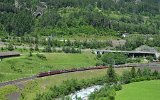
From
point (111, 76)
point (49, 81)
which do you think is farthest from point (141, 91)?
point (49, 81)

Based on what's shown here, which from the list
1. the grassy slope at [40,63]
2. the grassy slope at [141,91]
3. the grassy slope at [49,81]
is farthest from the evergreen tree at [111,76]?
the grassy slope at [40,63]

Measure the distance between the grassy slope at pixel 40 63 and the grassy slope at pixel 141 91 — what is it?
26547mm

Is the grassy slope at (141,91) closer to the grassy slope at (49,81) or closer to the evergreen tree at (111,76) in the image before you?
the evergreen tree at (111,76)

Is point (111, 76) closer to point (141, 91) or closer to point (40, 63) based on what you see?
point (141, 91)

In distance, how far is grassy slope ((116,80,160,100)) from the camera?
347ft

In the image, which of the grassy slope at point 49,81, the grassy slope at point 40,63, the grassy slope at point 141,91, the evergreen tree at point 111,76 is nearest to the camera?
the grassy slope at point 141,91

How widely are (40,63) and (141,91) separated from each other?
39.3 m

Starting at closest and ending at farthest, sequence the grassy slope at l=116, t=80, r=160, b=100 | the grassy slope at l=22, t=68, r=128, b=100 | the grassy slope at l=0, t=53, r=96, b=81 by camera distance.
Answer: the grassy slope at l=116, t=80, r=160, b=100
the grassy slope at l=22, t=68, r=128, b=100
the grassy slope at l=0, t=53, r=96, b=81

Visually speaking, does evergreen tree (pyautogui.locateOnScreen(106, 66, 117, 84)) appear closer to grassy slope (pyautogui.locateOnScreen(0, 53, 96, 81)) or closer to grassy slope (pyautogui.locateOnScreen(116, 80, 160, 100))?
grassy slope (pyautogui.locateOnScreen(116, 80, 160, 100))

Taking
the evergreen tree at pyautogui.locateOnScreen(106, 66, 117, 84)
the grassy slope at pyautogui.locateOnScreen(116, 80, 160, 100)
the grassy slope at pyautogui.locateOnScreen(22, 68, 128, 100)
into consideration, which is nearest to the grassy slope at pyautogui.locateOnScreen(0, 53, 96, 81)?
the grassy slope at pyautogui.locateOnScreen(22, 68, 128, 100)

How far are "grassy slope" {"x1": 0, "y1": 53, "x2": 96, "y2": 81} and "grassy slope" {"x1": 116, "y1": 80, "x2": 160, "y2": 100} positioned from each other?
26547mm

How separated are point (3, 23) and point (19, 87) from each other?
88.0 meters

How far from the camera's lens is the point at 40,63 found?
14562 centimetres

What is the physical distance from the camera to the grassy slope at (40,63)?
13144 cm
